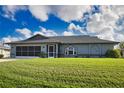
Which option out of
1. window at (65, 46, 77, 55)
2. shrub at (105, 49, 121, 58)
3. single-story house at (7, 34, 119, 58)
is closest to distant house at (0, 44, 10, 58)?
single-story house at (7, 34, 119, 58)

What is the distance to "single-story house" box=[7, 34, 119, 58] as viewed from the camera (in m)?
21.7

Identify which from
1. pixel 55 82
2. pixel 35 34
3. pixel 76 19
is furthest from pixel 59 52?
pixel 55 82

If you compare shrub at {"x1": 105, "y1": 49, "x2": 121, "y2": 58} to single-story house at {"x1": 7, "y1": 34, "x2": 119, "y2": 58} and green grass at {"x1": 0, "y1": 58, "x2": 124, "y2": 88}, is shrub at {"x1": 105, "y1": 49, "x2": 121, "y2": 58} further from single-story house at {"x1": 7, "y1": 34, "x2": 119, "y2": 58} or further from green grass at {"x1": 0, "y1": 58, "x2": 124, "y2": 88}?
green grass at {"x1": 0, "y1": 58, "x2": 124, "y2": 88}

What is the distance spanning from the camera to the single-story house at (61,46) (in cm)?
2167

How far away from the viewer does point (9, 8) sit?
53.2 feet

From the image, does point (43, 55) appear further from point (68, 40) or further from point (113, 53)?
point (113, 53)

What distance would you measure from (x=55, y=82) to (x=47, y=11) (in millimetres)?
8961

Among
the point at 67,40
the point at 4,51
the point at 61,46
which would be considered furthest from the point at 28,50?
the point at 4,51

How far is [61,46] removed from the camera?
23016mm

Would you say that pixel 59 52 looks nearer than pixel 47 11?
No

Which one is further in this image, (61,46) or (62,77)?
(61,46)

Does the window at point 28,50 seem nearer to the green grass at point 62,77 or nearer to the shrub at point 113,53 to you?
the shrub at point 113,53
